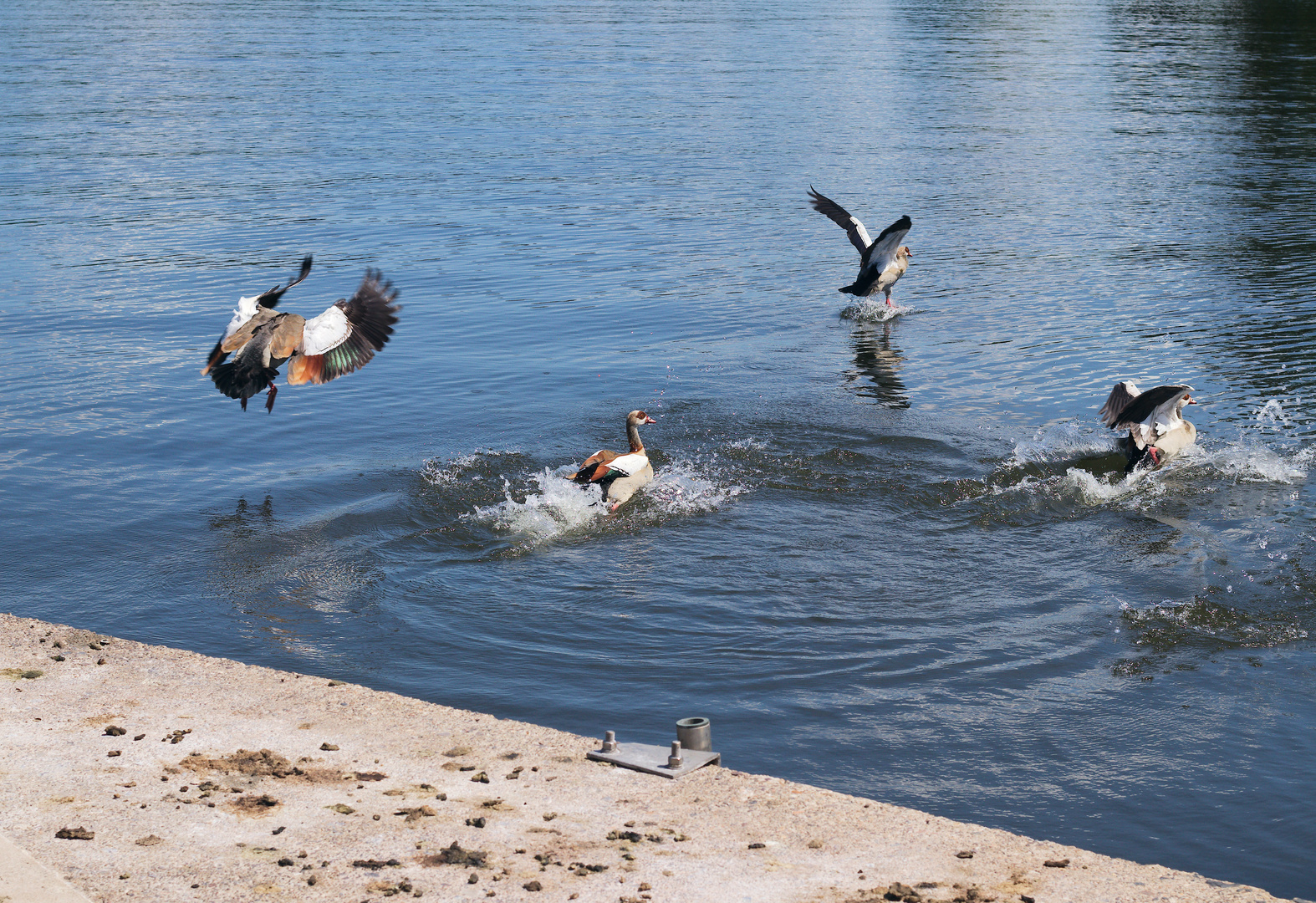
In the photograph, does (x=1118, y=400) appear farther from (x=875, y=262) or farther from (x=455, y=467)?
(x=875, y=262)

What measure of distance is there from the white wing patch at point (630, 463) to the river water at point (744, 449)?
1.46 ft

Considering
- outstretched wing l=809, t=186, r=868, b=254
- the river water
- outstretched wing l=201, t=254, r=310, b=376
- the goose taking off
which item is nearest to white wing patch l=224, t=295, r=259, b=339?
outstretched wing l=201, t=254, r=310, b=376

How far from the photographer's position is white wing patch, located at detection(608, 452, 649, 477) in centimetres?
1312

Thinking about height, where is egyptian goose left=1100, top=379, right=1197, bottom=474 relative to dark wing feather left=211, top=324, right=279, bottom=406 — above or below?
below

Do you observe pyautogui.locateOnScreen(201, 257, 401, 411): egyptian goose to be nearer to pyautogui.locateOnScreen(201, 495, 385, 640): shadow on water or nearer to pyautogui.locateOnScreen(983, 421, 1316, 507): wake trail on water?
pyautogui.locateOnScreen(201, 495, 385, 640): shadow on water

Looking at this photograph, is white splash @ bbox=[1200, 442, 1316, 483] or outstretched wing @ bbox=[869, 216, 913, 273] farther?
outstretched wing @ bbox=[869, 216, 913, 273]

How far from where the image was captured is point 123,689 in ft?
29.3

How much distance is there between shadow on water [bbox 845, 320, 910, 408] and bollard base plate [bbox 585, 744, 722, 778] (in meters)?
9.55

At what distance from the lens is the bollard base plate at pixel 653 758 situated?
25.2ft

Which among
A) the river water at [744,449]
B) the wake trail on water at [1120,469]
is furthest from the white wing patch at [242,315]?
the wake trail on water at [1120,469]

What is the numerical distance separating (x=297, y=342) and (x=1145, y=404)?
9.06 metres

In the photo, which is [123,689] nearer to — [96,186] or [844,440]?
[844,440]

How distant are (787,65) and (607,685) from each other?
56251 mm

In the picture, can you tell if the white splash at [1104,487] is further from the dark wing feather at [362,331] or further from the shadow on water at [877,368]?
the dark wing feather at [362,331]
